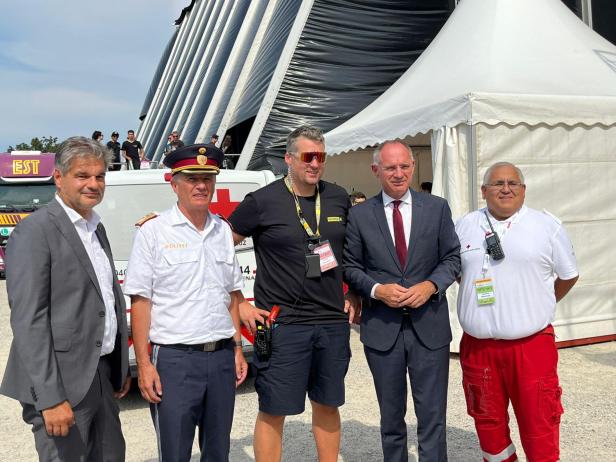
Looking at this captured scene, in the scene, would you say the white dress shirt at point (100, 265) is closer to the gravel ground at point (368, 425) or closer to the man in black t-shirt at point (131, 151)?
the gravel ground at point (368, 425)

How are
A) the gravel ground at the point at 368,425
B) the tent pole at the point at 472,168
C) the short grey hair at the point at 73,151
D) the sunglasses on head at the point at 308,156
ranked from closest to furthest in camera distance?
the short grey hair at the point at 73,151 < the sunglasses on head at the point at 308,156 < the gravel ground at the point at 368,425 < the tent pole at the point at 472,168

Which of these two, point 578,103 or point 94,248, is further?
point 578,103

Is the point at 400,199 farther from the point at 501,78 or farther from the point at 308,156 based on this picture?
the point at 501,78

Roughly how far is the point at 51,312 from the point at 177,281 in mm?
553

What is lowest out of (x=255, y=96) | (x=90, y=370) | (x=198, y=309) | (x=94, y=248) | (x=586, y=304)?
(x=586, y=304)

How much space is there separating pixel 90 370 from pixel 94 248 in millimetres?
522

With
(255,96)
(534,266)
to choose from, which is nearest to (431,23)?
(255,96)

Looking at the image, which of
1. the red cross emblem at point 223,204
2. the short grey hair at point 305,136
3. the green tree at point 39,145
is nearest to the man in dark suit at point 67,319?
the short grey hair at point 305,136

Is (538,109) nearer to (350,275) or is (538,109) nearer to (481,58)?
(481,58)

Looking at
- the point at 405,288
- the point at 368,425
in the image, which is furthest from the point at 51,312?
the point at 368,425

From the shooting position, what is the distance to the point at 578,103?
6.18 metres

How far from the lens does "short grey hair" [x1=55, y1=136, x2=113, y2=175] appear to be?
243 centimetres

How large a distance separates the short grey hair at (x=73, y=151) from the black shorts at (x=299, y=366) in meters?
1.29

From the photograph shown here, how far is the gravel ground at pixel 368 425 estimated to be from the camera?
12.9 feet
